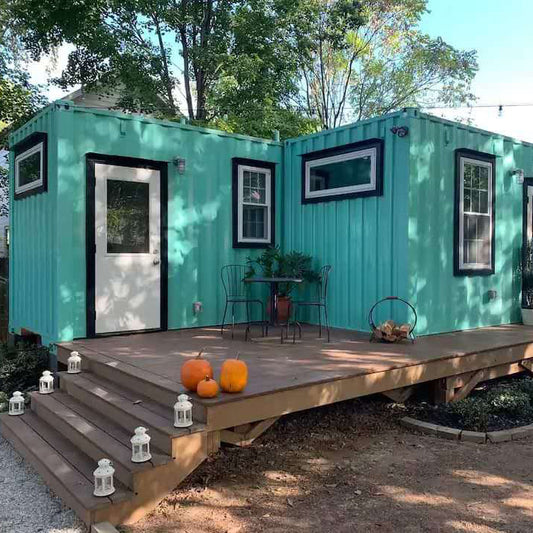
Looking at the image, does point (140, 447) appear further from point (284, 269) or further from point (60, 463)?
Result: point (284, 269)

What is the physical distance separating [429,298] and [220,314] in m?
2.37

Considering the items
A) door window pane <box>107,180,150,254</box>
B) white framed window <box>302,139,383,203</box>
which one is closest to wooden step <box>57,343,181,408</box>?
door window pane <box>107,180,150,254</box>

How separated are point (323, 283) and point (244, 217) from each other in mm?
1260

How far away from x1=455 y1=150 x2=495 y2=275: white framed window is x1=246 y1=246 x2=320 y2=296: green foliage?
1666 millimetres

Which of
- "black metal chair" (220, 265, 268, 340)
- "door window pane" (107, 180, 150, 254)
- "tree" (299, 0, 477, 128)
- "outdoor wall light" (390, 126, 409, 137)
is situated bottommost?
"black metal chair" (220, 265, 268, 340)

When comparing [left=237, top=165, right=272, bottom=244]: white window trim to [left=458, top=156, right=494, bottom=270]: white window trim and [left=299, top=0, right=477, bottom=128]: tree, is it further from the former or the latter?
[left=299, top=0, right=477, bottom=128]: tree

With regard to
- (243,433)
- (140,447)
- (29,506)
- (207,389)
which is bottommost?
(29,506)

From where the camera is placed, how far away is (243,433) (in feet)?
10.7

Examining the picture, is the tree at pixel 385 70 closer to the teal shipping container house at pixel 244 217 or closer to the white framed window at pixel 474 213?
the teal shipping container house at pixel 244 217

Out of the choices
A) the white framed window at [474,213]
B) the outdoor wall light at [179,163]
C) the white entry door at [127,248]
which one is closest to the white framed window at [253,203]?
the outdoor wall light at [179,163]

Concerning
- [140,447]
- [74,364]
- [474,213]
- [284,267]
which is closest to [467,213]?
[474,213]

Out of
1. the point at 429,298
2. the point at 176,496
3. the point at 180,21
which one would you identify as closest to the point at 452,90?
the point at 180,21

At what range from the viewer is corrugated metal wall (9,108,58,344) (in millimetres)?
5043

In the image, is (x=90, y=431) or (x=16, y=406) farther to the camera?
(x=16, y=406)
